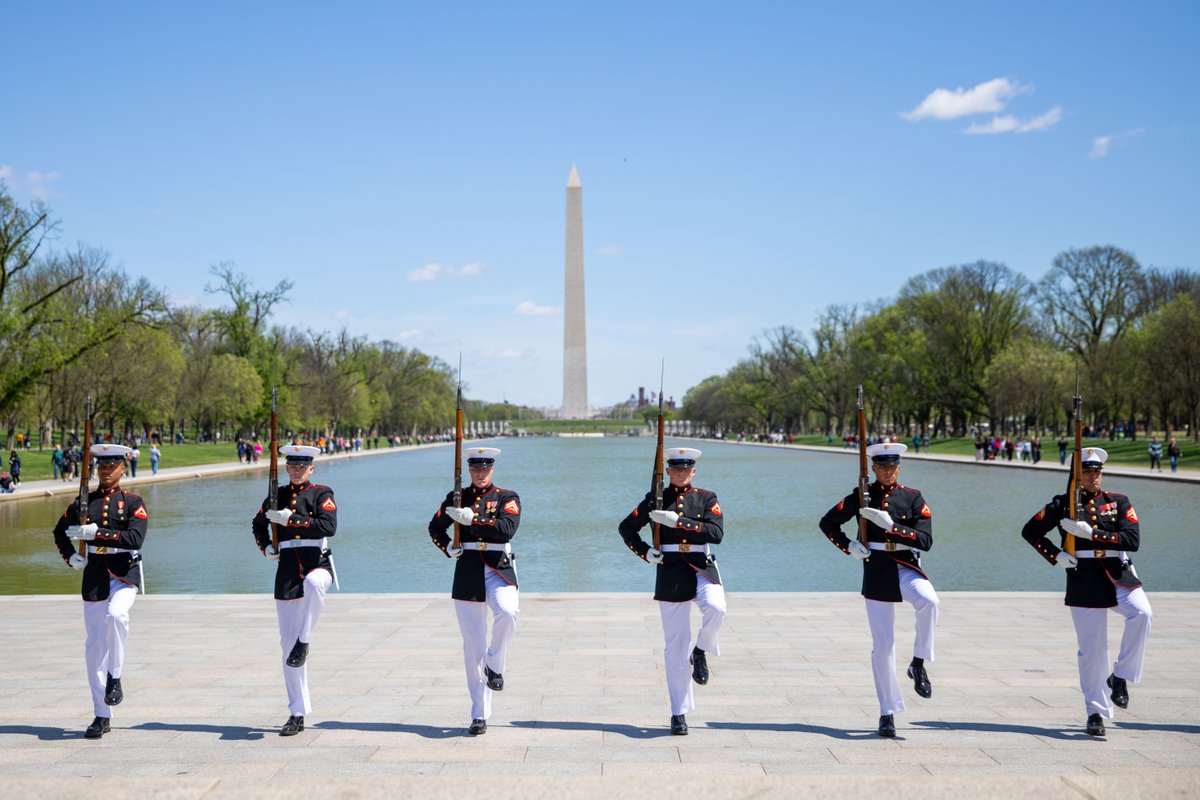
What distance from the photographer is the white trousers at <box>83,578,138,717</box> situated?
720 cm

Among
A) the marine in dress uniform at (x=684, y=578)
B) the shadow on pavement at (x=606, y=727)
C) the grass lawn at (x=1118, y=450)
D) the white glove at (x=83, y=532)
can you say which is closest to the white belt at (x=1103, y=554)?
the marine in dress uniform at (x=684, y=578)

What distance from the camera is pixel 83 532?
7219 millimetres

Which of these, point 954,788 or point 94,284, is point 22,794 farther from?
point 94,284

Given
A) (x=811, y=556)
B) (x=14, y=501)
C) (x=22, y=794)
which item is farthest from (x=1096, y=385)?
(x=22, y=794)

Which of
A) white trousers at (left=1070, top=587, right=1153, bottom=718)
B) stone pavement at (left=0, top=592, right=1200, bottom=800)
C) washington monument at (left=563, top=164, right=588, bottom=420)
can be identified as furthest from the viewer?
washington monument at (left=563, top=164, right=588, bottom=420)

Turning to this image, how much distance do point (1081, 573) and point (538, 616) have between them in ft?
20.3

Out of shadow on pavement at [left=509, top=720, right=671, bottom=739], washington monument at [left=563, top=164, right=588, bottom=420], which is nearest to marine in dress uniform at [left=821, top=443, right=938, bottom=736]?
shadow on pavement at [left=509, top=720, right=671, bottom=739]

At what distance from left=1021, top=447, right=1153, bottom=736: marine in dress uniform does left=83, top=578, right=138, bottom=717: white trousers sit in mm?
6311

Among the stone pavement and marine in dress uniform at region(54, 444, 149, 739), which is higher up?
marine in dress uniform at region(54, 444, 149, 739)

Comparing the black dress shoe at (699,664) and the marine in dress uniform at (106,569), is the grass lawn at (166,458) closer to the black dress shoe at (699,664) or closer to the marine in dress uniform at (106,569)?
the marine in dress uniform at (106,569)

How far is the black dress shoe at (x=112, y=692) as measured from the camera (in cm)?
717

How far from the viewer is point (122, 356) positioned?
56750 millimetres

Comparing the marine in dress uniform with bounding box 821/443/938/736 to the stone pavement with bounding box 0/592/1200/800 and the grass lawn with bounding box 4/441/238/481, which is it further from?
the grass lawn with bounding box 4/441/238/481

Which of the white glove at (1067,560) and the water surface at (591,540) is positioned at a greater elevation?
the white glove at (1067,560)
